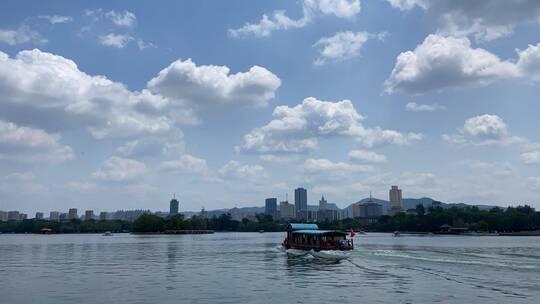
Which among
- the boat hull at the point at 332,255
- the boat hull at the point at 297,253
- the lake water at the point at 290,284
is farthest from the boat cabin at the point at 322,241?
the lake water at the point at 290,284

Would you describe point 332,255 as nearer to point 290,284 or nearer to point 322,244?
point 322,244

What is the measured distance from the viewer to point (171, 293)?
44250mm

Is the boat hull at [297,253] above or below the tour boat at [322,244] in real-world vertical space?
below

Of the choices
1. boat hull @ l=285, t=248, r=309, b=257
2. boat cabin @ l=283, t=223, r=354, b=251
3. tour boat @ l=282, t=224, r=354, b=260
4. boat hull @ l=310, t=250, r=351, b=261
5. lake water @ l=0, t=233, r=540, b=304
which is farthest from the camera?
boat cabin @ l=283, t=223, r=354, b=251

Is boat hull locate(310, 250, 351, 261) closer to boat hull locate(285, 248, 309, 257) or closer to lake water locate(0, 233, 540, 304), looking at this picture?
boat hull locate(285, 248, 309, 257)

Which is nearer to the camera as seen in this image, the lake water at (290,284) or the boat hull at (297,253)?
the lake water at (290,284)

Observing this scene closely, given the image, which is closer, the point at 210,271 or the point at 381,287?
the point at 381,287

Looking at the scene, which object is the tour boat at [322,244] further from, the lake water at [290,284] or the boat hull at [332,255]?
the lake water at [290,284]

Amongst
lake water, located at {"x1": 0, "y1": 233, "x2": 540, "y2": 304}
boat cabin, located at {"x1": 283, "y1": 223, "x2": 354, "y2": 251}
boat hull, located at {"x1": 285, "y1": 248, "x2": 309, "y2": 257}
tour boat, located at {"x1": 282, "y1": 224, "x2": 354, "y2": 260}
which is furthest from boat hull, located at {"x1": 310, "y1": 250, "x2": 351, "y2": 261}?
lake water, located at {"x1": 0, "y1": 233, "x2": 540, "y2": 304}

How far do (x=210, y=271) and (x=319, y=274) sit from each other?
1377 cm

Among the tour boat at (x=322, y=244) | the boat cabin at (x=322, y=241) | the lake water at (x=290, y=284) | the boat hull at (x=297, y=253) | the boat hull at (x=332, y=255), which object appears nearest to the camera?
the lake water at (x=290, y=284)

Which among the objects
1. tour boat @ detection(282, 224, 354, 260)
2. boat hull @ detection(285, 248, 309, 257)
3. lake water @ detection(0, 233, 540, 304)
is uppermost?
tour boat @ detection(282, 224, 354, 260)

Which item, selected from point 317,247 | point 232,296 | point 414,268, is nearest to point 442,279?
point 414,268

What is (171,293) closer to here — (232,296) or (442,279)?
(232,296)
